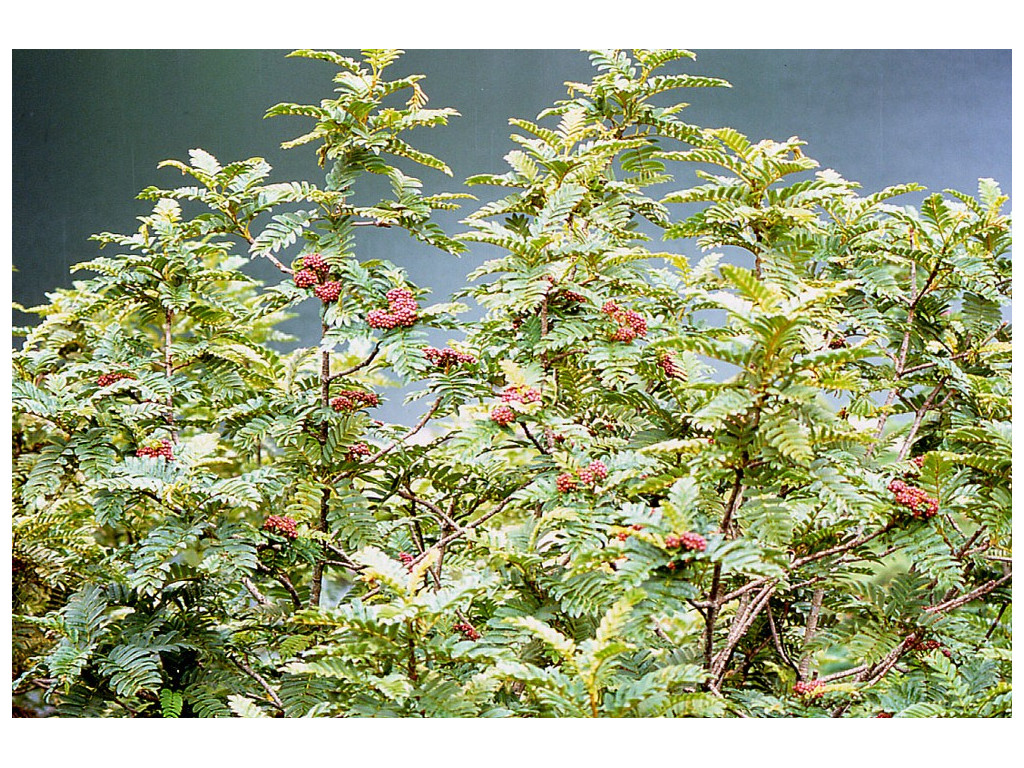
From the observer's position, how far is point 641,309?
1.65m

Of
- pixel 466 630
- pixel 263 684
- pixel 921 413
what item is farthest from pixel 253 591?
pixel 921 413

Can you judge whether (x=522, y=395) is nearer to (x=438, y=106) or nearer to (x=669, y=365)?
(x=669, y=365)

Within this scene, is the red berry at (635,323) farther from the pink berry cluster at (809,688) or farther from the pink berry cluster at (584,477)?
the pink berry cluster at (809,688)

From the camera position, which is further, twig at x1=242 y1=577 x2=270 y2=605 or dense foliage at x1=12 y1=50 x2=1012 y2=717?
twig at x1=242 y1=577 x2=270 y2=605

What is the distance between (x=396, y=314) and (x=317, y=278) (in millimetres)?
167

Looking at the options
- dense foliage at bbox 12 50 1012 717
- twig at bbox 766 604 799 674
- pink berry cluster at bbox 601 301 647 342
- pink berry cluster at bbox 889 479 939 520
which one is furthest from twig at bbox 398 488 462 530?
pink berry cluster at bbox 889 479 939 520

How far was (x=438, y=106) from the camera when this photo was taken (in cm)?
221

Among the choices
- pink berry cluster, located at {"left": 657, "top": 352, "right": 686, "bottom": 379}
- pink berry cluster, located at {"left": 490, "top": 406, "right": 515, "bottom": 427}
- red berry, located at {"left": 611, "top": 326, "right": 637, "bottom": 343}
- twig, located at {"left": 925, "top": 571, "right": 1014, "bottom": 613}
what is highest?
red berry, located at {"left": 611, "top": 326, "right": 637, "bottom": 343}

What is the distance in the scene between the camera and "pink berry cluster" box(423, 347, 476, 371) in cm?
155

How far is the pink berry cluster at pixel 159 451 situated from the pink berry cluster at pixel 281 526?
7.9 inches

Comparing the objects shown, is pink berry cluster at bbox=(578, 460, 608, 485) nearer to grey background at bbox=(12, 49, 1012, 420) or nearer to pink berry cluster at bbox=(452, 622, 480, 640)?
pink berry cluster at bbox=(452, 622, 480, 640)

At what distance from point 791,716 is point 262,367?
111 centimetres

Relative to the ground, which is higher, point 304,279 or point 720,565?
point 304,279
